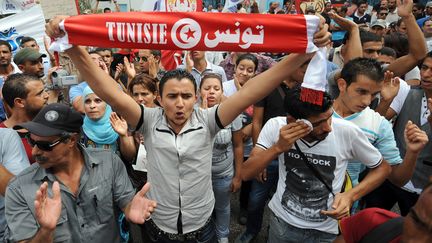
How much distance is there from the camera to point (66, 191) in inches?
73.2

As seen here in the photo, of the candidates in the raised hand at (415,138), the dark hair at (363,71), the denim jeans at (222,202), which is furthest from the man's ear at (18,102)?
the raised hand at (415,138)

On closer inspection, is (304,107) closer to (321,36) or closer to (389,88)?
(321,36)

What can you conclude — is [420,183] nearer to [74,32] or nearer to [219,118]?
[219,118]

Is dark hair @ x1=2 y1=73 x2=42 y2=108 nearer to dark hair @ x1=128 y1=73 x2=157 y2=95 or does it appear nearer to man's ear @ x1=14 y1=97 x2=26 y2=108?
man's ear @ x1=14 y1=97 x2=26 y2=108

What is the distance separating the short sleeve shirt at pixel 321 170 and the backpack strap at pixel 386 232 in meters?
0.65

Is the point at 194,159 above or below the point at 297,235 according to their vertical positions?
above

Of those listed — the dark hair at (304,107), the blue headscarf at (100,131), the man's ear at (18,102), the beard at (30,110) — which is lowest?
the blue headscarf at (100,131)

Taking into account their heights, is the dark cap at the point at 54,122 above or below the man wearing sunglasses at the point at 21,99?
above

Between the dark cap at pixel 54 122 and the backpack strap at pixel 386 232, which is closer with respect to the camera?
the backpack strap at pixel 386 232

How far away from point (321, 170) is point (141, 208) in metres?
1.14

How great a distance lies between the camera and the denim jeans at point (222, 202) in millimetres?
3188

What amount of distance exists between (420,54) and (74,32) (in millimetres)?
3118

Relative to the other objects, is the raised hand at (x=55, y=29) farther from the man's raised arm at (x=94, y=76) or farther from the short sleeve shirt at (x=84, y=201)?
the short sleeve shirt at (x=84, y=201)

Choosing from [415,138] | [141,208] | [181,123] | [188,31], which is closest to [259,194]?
[181,123]
